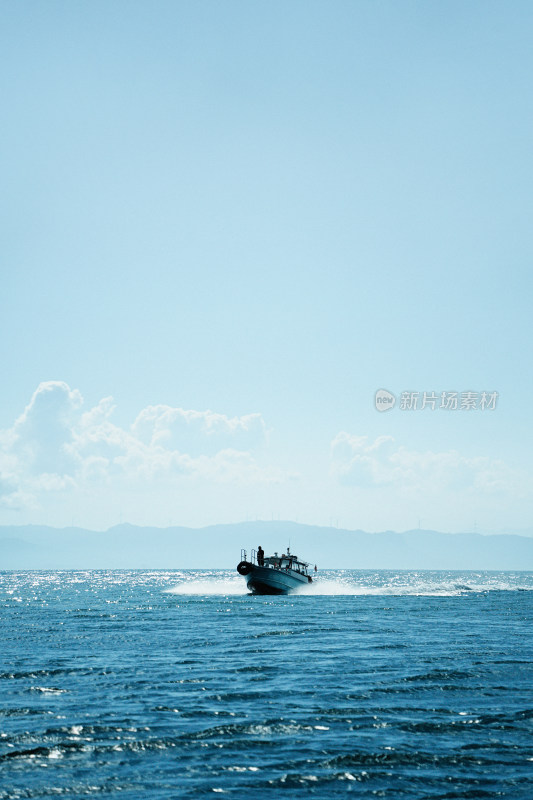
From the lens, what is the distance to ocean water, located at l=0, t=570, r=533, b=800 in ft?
45.3

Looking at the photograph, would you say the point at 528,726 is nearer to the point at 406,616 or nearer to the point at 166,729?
the point at 166,729

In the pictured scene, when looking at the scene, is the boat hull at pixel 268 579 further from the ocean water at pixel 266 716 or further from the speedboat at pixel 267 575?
the ocean water at pixel 266 716

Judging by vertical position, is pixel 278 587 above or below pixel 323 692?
below

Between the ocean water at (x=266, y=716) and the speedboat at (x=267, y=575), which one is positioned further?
the speedboat at (x=267, y=575)

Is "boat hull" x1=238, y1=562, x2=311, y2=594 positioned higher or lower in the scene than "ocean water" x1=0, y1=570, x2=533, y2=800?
lower

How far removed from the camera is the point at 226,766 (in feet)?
48.4

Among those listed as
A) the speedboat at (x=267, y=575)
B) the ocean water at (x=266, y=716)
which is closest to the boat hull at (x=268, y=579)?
the speedboat at (x=267, y=575)

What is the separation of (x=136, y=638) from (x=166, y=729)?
2151 centimetres

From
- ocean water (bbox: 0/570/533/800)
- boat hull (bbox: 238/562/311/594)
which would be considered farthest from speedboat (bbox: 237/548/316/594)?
ocean water (bbox: 0/570/533/800)

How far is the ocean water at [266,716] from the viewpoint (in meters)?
13.8

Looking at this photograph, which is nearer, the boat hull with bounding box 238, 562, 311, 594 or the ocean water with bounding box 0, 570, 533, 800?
the ocean water with bounding box 0, 570, 533, 800

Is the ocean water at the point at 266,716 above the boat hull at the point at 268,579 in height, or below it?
above

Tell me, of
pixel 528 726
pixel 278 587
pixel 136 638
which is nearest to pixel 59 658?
pixel 136 638

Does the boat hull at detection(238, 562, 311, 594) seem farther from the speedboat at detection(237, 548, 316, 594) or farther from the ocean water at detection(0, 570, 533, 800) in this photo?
the ocean water at detection(0, 570, 533, 800)
